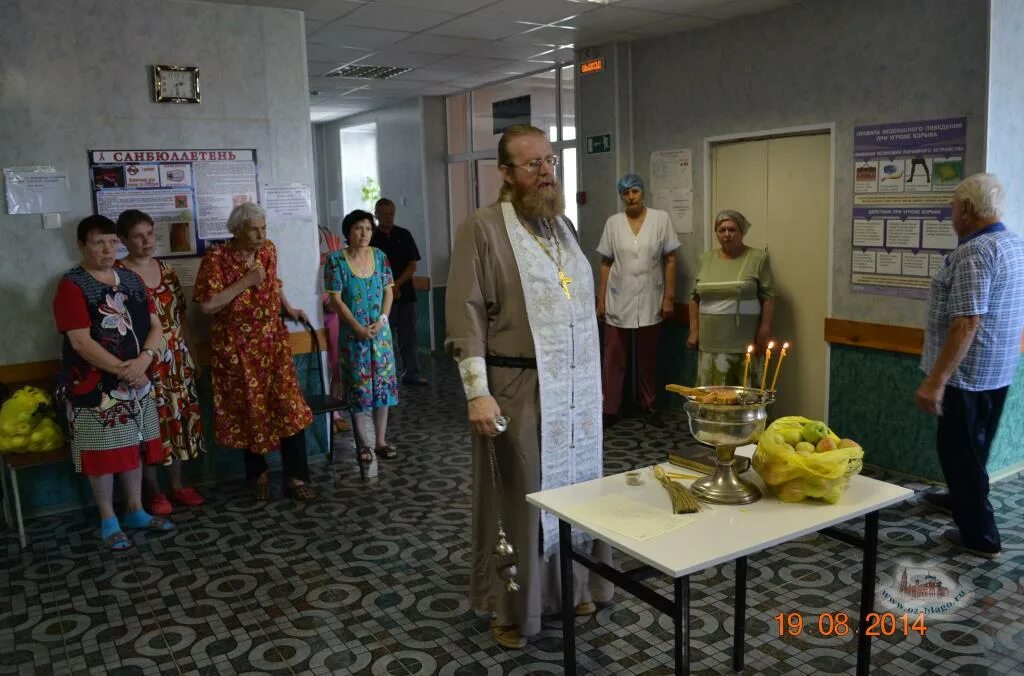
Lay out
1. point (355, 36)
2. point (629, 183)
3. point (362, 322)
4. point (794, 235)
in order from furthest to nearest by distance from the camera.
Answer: point (355, 36) < point (629, 183) < point (794, 235) < point (362, 322)

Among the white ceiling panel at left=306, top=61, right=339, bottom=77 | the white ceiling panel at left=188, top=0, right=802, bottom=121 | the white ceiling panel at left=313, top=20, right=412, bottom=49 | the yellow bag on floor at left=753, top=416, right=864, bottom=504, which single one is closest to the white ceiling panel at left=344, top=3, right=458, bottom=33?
the white ceiling panel at left=188, top=0, right=802, bottom=121

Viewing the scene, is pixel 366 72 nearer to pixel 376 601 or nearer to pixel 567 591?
pixel 376 601

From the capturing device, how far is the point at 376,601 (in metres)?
3.22

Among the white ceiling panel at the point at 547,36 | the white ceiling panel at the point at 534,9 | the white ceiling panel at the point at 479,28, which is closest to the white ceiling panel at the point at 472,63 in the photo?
the white ceiling panel at the point at 547,36

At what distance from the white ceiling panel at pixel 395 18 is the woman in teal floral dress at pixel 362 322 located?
4.11 feet

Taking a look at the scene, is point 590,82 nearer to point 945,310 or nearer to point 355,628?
point 945,310

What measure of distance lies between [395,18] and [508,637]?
3925mm

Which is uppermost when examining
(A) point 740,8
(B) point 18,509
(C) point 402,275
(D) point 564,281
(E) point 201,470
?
(A) point 740,8

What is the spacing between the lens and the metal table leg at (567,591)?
2.28 m

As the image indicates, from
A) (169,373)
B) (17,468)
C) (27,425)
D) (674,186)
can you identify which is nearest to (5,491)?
(17,468)

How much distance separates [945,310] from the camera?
11.2 ft

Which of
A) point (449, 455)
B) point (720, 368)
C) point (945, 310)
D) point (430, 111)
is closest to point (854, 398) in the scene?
point (720, 368)

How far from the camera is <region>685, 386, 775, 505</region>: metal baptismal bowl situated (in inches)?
81.3
